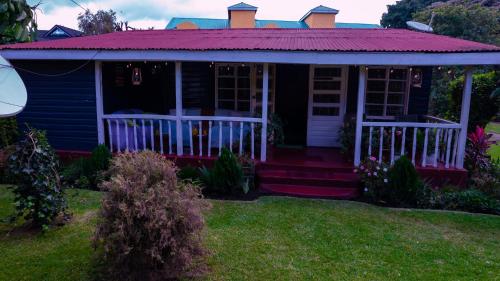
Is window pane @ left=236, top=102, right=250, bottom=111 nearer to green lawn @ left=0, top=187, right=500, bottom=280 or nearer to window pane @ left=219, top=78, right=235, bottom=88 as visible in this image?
window pane @ left=219, top=78, right=235, bottom=88

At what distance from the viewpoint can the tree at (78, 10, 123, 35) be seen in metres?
29.0

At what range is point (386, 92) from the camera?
8930mm

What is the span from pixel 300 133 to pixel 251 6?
1715 centimetres

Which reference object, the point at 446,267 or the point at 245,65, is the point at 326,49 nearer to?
the point at 245,65

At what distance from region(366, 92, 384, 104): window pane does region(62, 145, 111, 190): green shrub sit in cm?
584

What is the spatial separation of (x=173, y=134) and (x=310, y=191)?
327 cm

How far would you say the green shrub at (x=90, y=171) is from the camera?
7.01 metres

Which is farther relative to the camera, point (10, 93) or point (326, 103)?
point (326, 103)

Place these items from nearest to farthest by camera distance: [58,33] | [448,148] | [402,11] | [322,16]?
[448,148]
[322,16]
[58,33]
[402,11]

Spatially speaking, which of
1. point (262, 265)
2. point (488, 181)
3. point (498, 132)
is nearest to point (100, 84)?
point (262, 265)

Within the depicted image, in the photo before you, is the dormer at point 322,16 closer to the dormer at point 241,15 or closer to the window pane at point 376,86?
the dormer at point 241,15

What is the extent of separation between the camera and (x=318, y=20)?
83.3ft

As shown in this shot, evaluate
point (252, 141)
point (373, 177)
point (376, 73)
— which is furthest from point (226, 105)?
point (373, 177)

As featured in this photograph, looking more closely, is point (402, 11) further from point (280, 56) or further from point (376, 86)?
point (280, 56)
